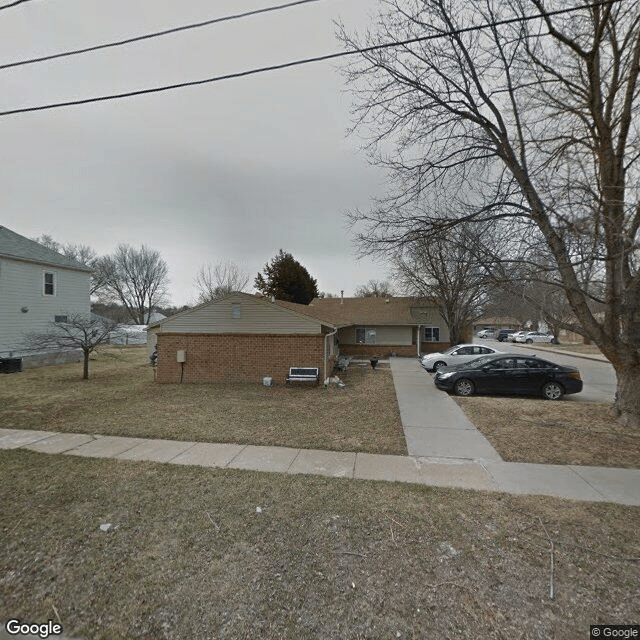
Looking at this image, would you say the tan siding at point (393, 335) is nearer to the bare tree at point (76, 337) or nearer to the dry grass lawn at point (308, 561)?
the bare tree at point (76, 337)

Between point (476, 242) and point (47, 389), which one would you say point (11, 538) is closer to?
point (476, 242)

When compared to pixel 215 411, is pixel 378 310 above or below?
above

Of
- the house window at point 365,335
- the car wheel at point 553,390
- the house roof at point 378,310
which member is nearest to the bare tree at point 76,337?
the house roof at point 378,310

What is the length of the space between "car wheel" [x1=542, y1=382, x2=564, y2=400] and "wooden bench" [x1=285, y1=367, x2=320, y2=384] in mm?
7818

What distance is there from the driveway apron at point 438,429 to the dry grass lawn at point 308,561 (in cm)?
161

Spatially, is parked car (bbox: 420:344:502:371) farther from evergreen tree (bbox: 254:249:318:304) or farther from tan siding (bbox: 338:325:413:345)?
evergreen tree (bbox: 254:249:318:304)

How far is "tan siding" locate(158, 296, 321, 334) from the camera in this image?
13.0m

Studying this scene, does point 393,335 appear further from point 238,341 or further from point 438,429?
point 438,429

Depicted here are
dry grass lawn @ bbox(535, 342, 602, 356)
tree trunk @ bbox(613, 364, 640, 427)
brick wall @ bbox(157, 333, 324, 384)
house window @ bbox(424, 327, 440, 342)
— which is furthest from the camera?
dry grass lawn @ bbox(535, 342, 602, 356)

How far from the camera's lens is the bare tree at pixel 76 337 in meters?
14.2

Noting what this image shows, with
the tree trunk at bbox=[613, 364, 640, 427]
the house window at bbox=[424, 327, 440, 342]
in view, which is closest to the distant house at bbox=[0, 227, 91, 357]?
the tree trunk at bbox=[613, 364, 640, 427]

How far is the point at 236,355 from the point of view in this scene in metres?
13.1

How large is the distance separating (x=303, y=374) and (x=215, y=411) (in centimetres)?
447

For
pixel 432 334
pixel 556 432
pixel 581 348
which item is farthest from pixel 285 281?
pixel 581 348
